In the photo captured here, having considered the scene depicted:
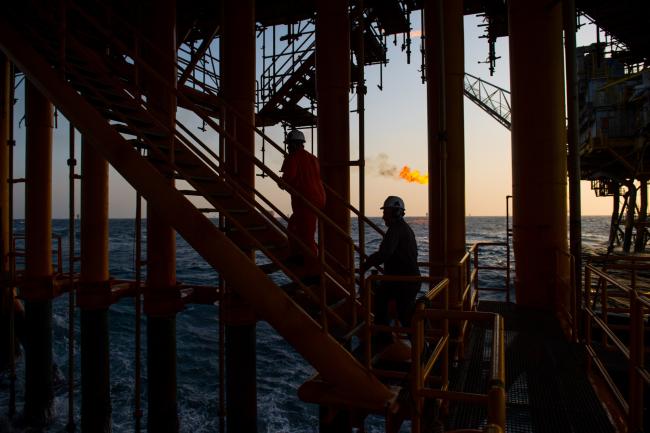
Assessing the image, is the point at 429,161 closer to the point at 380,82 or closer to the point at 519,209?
the point at 519,209

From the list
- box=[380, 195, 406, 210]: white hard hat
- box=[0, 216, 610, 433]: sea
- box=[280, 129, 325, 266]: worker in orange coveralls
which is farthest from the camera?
box=[0, 216, 610, 433]: sea

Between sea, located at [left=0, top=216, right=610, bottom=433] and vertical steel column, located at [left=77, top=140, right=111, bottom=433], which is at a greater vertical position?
vertical steel column, located at [left=77, top=140, right=111, bottom=433]

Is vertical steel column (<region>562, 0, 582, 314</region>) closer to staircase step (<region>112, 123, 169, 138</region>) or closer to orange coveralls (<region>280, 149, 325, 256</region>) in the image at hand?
orange coveralls (<region>280, 149, 325, 256</region>)

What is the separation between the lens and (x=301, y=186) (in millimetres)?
5645

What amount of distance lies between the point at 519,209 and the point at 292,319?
6.54 meters

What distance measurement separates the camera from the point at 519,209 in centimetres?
903

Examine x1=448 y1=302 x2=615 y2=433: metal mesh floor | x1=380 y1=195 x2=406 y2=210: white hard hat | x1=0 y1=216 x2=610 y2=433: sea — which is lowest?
x1=0 y1=216 x2=610 y2=433: sea

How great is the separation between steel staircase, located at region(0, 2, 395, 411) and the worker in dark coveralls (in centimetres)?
43

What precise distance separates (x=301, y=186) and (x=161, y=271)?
3.37 metres

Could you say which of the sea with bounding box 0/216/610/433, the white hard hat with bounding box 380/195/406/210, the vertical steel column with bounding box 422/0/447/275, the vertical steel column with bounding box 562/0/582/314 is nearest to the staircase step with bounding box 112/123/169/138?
the white hard hat with bounding box 380/195/406/210

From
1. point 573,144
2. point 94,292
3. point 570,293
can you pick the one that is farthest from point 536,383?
point 94,292

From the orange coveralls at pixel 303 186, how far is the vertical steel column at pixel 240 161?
5.49 feet

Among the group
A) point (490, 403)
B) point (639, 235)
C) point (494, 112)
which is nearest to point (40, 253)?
point (490, 403)

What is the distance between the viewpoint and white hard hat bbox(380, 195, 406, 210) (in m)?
5.01
